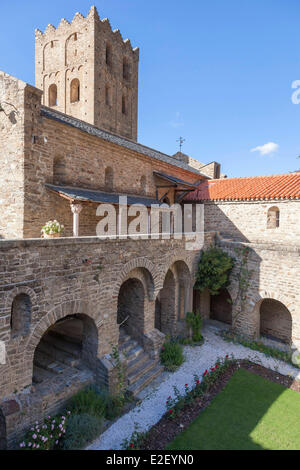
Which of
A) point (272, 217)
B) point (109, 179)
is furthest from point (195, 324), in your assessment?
point (109, 179)

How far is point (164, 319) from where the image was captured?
1208cm

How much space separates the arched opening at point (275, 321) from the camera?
13005 millimetres

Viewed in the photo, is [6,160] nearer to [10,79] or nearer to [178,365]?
[10,79]

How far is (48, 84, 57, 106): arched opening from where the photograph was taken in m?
21.7

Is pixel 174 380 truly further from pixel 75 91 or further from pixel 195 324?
pixel 75 91

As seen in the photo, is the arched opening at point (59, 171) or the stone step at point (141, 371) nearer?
the stone step at point (141, 371)

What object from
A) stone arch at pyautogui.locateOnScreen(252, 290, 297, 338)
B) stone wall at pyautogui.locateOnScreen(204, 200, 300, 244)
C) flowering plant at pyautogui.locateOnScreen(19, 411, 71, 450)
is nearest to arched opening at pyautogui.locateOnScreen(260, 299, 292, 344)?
stone arch at pyautogui.locateOnScreen(252, 290, 297, 338)

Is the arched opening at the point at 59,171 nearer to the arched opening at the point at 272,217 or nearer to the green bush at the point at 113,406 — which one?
the green bush at the point at 113,406

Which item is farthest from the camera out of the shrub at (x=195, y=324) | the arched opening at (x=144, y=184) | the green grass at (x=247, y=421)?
the arched opening at (x=144, y=184)

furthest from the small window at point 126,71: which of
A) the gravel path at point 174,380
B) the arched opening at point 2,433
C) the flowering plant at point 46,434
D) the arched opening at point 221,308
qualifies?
the arched opening at point 2,433

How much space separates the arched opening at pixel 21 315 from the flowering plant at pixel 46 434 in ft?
6.95

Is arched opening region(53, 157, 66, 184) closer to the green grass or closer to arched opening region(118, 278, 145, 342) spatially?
arched opening region(118, 278, 145, 342)

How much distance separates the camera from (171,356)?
10125 mm
